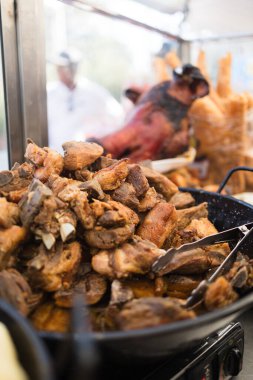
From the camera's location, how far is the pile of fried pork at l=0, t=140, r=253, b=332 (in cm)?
87

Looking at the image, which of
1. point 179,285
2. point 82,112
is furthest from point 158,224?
point 82,112

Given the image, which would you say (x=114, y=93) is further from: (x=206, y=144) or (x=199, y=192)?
(x=199, y=192)

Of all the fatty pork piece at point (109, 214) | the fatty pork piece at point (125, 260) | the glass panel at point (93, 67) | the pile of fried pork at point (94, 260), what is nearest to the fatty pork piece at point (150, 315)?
the pile of fried pork at point (94, 260)

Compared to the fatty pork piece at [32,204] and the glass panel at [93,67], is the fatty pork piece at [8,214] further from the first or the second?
the glass panel at [93,67]

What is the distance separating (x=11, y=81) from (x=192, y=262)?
3.61ft

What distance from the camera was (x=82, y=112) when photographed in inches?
100

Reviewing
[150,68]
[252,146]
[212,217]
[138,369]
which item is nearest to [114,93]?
[150,68]

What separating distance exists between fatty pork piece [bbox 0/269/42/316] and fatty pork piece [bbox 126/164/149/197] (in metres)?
0.47

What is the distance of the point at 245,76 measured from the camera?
334 centimetres

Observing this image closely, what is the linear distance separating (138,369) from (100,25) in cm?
218

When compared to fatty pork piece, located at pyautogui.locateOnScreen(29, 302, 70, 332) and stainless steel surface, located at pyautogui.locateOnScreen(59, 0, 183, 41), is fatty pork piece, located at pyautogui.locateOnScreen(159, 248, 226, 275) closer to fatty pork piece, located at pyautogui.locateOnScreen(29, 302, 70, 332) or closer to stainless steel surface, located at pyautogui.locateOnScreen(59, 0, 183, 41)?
fatty pork piece, located at pyautogui.locateOnScreen(29, 302, 70, 332)

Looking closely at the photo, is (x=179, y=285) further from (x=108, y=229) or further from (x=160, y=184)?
(x=160, y=184)

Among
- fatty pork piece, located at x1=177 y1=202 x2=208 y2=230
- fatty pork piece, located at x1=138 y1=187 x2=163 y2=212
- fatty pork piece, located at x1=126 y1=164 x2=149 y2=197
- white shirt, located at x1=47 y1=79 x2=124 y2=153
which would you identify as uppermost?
white shirt, located at x1=47 y1=79 x2=124 y2=153

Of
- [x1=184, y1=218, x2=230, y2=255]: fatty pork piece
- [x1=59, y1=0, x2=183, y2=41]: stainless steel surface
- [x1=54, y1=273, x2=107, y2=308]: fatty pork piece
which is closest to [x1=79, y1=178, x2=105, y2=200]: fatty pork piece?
[x1=54, y1=273, x2=107, y2=308]: fatty pork piece
